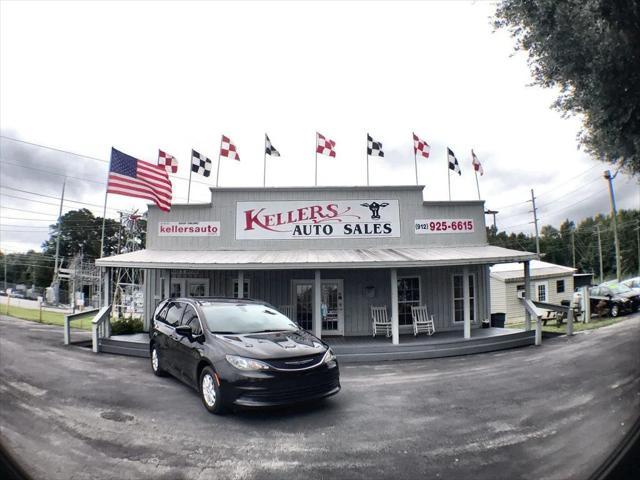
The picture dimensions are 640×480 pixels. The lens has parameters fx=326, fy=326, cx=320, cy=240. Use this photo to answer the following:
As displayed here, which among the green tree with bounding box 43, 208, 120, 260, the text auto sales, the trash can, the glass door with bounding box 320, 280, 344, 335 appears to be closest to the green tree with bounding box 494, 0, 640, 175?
the green tree with bounding box 43, 208, 120, 260

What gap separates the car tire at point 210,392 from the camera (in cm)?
375

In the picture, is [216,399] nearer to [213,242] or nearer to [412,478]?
[412,478]

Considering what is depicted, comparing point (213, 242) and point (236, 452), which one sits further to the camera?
point (213, 242)

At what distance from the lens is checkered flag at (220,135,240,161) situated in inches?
464

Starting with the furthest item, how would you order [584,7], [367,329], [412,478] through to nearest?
[367,329] → [584,7] → [412,478]

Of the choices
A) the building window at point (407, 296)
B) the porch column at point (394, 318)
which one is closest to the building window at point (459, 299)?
the building window at point (407, 296)

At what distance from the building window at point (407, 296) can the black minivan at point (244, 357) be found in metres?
6.56

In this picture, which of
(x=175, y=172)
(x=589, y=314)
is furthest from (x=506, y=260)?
(x=175, y=172)

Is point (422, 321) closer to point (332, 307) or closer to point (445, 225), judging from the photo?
point (332, 307)

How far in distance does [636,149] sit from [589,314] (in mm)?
12834

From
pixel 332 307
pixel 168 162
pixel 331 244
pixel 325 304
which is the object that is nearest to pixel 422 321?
pixel 332 307

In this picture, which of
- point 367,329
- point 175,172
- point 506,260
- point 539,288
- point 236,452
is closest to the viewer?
point 236,452

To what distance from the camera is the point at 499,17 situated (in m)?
3.45

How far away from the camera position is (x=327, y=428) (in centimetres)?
324
